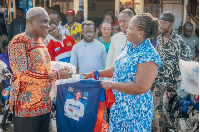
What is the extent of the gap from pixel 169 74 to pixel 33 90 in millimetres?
2515

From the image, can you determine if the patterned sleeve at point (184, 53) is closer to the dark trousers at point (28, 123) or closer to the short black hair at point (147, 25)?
the short black hair at point (147, 25)

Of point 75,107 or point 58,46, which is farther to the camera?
point 58,46

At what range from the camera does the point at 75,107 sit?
150 inches

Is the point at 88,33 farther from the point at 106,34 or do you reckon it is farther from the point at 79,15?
the point at 79,15

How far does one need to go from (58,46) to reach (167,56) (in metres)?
1.89

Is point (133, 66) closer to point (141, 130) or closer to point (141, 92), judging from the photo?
point (141, 92)

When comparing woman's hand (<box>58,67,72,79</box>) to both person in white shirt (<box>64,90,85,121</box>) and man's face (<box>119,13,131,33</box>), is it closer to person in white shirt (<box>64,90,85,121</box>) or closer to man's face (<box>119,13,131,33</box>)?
person in white shirt (<box>64,90,85,121</box>)

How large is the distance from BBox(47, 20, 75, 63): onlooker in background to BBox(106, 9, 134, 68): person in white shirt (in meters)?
0.93

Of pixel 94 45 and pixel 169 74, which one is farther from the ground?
pixel 94 45

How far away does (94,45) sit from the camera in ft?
17.1

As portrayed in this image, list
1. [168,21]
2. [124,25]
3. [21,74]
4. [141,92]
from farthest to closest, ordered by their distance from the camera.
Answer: [168,21]
[124,25]
[21,74]
[141,92]

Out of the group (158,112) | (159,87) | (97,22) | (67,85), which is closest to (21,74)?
(67,85)

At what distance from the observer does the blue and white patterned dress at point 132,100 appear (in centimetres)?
296

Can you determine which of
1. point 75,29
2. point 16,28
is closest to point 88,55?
point 75,29
